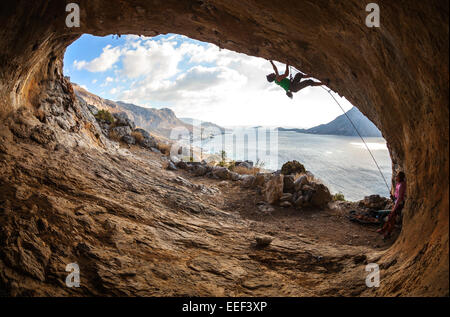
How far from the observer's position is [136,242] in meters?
4.43

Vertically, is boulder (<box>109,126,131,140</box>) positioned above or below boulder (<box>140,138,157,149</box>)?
above

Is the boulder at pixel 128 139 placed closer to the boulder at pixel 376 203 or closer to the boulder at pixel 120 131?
the boulder at pixel 120 131

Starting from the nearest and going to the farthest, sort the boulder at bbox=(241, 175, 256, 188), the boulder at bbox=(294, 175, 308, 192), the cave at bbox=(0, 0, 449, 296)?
the cave at bbox=(0, 0, 449, 296)
the boulder at bbox=(294, 175, 308, 192)
the boulder at bbox=(241, 175, 256, 188)

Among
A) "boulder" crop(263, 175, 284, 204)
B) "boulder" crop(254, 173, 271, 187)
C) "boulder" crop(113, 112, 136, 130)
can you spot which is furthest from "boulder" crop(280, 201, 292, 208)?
"boulder" crop(113, 112, 136, 130)

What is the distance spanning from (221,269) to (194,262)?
0.53 metres

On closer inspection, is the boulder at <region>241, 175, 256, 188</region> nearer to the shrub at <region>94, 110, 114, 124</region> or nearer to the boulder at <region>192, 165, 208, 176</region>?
the boulder at <region>192, 165, 208, 176</region>

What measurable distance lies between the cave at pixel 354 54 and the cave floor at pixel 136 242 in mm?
887

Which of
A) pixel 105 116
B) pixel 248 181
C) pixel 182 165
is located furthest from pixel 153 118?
pixel 248 181

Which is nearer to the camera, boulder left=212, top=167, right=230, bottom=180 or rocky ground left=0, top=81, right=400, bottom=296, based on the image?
rocky ground left=0, top=81, right=400, bottom=296

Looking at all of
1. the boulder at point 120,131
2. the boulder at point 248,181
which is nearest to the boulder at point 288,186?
the boulder at point 248,181

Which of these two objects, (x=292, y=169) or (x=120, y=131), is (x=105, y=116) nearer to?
(x=120, y=131)

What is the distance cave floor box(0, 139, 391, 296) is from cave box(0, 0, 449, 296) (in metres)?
0.89

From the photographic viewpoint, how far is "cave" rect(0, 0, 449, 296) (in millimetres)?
2801
